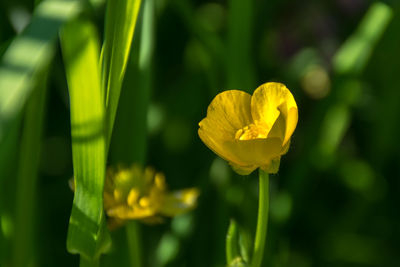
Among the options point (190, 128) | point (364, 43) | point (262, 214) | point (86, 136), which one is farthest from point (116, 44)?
point (190, 128)

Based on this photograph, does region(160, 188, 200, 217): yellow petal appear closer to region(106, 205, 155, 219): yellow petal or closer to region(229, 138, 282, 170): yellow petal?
region(106, 205, 155, 219): yellow petal

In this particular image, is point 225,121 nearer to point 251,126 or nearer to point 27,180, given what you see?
point 251,126

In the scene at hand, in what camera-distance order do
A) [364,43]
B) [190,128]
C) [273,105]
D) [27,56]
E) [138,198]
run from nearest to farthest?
1. [27,56]
2. [273,105]
3. [138,198]
4. [364,43]
5. [190,128]

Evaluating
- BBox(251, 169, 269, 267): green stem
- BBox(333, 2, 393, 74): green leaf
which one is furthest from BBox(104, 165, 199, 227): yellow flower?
BBox(333, 2, 393, 74): green leaf

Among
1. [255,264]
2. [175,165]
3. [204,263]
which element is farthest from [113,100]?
[175,165]

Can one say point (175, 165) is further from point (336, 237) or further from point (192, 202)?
point (192, 202)

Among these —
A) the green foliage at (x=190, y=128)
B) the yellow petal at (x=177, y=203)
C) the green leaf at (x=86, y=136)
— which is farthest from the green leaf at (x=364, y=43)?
the green leaf at (x=86, y=136)
